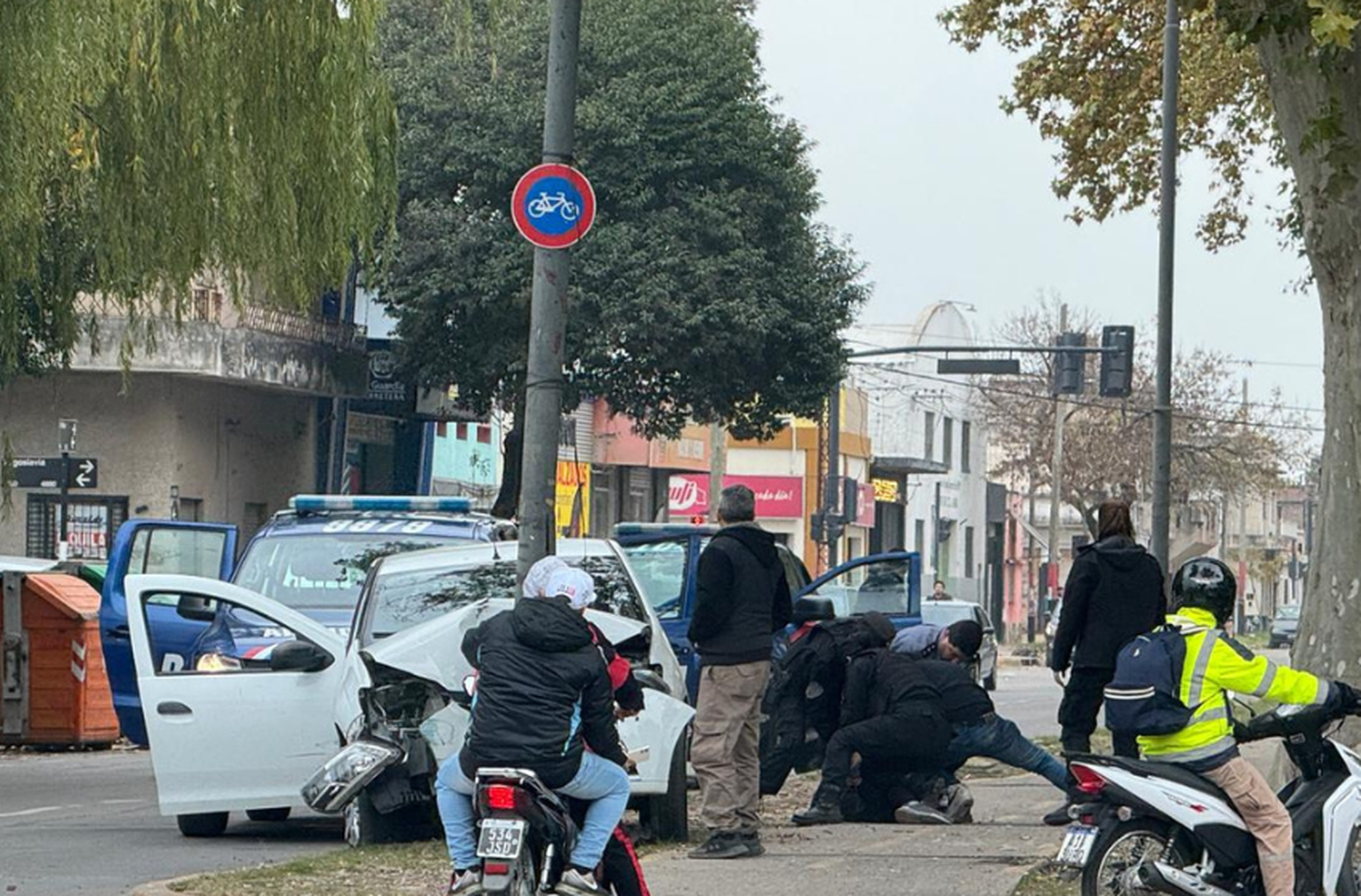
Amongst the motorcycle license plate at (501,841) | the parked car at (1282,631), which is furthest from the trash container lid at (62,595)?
the parked car at (1282,631)

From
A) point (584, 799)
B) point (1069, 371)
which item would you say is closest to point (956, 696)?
point (584, 799)

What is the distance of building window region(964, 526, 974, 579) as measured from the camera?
76062 mm

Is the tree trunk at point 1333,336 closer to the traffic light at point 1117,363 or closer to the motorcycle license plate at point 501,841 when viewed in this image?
the motorcycle license plate at point 501,841

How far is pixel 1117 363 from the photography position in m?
27.6

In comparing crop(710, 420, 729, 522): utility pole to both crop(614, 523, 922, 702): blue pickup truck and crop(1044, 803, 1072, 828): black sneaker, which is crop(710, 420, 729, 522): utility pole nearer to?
crop(614, 523, 922, 702): blue pickup truck

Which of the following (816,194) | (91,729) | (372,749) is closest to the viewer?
(372,749)

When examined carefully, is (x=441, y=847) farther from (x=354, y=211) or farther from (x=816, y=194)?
(x=816, y=194)

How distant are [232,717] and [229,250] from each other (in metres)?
4.01

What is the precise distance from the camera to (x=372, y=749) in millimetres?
11508

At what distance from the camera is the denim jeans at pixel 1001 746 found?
1337 centimetres

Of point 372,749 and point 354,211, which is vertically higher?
point 354,211

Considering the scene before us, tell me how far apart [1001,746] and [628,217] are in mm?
22076

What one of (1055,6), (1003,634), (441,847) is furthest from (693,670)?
(1003,634)

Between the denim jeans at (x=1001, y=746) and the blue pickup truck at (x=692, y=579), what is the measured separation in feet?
9.85
